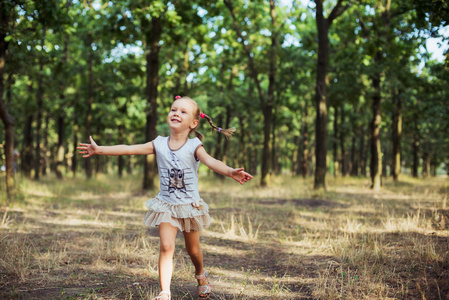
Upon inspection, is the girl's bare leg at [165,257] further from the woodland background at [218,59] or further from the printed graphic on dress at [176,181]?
the woodland background at [218,59]

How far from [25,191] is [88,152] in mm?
10530

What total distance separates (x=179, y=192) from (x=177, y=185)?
7 centimetres

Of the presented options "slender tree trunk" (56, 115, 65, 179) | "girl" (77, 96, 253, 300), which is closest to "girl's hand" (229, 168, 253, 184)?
"girl" (77, 96, 253, 300)

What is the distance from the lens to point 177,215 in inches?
139

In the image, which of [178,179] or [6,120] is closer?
[178,179]

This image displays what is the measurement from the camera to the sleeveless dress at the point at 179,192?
3.55 metres

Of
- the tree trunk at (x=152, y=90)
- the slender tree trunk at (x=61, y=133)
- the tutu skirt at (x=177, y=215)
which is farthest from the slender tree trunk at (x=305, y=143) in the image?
the tutu skirt at (x=177, y=215)

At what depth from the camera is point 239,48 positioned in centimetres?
1909

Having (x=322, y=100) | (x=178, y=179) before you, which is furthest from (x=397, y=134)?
(x=178, y=179)

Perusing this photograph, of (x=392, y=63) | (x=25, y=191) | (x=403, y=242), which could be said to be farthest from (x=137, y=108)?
(x=403, y=242)

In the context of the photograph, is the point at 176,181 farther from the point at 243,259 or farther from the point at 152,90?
the point at 152,90

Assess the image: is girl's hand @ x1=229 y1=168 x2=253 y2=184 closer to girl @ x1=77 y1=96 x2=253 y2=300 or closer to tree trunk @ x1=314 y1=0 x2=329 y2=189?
girl @ x1=77 y1=96 x2=253 y2=300

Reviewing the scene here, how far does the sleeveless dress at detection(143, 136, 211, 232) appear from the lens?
355 centimetres

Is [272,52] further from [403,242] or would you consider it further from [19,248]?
[19,248]
